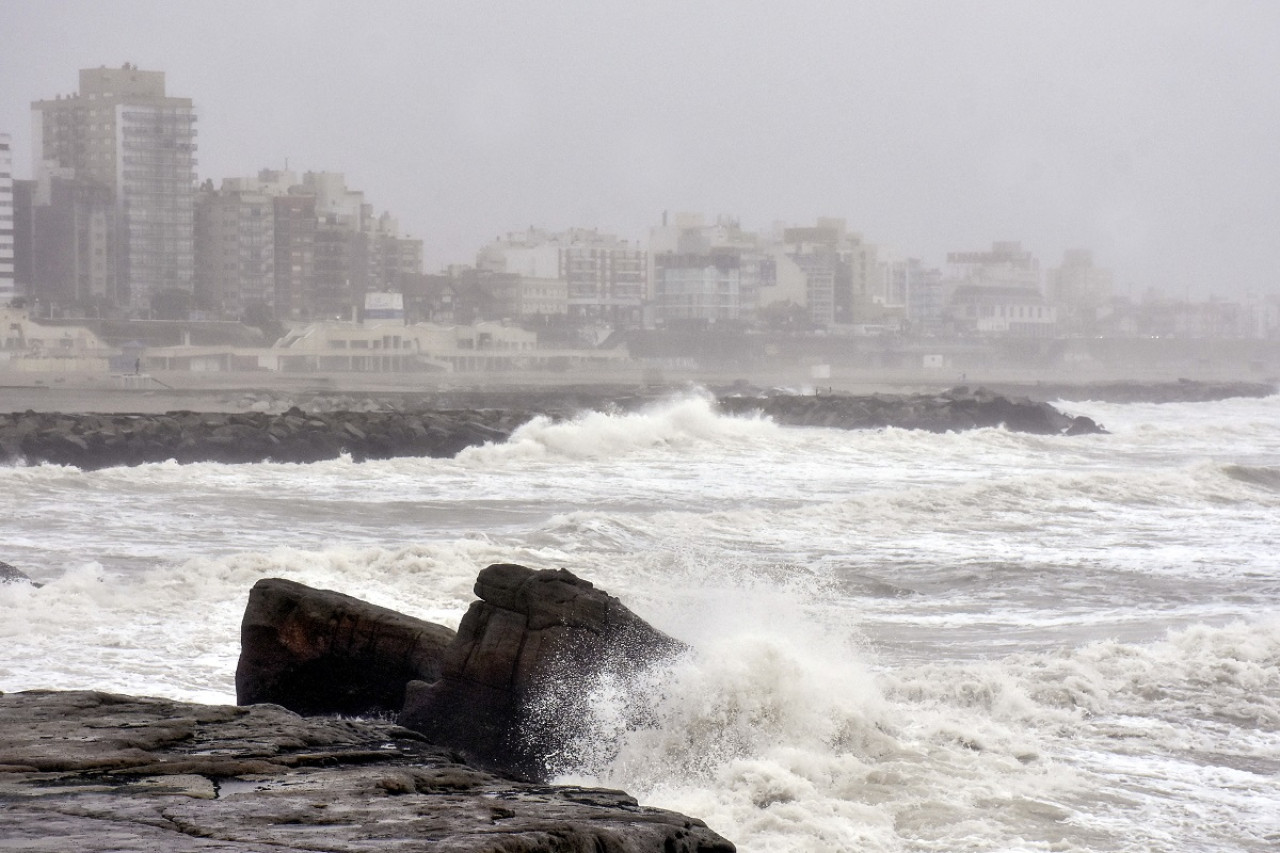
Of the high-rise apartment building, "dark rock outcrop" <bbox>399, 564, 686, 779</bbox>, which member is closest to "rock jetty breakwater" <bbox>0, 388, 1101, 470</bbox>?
"dark rock outcrop" <bbox>399, 564, 686, 779</bbox>

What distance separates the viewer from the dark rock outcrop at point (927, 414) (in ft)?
111


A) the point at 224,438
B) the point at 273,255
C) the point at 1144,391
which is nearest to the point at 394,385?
the point at 1144,391

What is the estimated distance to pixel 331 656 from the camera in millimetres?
5590

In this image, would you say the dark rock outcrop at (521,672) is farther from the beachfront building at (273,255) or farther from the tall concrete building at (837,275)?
the tall concrete building at (837,275)

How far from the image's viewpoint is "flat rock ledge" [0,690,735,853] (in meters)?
3.23

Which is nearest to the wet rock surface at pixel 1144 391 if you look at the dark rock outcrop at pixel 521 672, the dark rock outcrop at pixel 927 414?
the dark rock outcrop at pixel 927 414

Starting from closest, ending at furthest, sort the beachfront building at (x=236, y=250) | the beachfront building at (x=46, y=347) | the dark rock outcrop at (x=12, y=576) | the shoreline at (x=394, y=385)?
the dark rock outcrop at (x=12, y=576)
the shoreline at (x=394, y=385)
the beachfront building at (x=46, y=347)
the beachfront building at (x=236, y=250)

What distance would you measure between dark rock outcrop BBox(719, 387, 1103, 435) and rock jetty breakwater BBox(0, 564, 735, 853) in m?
28.5

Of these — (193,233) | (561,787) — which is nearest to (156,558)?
(561,787)

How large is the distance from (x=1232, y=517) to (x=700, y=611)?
9779 millimetres

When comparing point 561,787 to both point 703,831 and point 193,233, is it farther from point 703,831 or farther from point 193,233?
point 193,233

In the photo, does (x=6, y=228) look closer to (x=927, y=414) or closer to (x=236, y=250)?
(x=236, y=250)

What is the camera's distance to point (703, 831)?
12.4ft

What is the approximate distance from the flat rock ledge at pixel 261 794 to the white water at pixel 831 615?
3.46 feet
